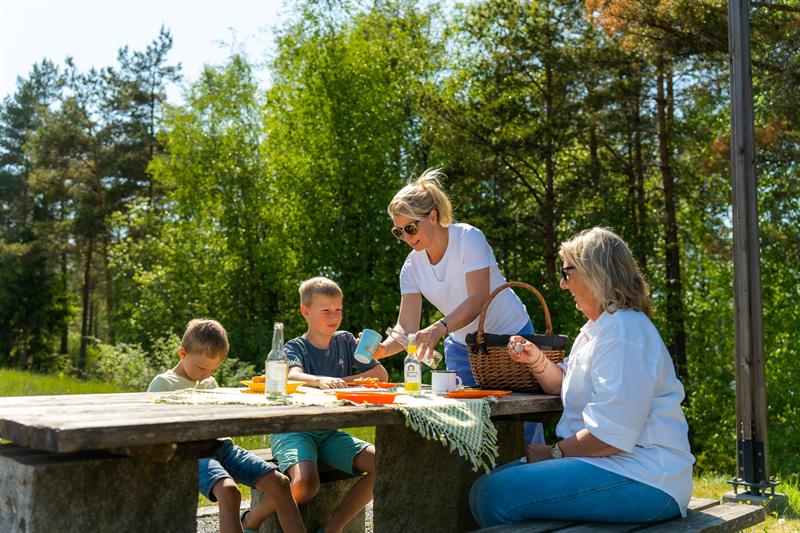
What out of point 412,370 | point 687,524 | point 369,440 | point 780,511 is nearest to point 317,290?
point 412,370

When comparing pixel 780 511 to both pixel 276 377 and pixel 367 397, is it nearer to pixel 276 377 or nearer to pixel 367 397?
pixel 367 397

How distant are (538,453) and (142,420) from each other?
1476 mm

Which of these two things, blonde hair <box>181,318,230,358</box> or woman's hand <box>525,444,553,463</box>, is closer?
woman's hand <box>525,444,553,463</box>

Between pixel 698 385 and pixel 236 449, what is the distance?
14.2 m

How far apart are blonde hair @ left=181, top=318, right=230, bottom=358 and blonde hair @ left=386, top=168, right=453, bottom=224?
0.99 m

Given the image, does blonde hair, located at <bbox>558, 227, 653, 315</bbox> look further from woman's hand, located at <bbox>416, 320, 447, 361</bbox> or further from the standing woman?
the standing woman

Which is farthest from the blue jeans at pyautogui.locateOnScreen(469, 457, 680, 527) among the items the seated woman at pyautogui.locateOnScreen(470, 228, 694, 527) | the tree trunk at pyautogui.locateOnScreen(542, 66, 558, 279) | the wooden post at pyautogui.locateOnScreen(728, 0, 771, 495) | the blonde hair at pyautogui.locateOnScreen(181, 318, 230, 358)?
the tree trunk at pyautogui.locateOnScreen(542, 66, 558, 279)

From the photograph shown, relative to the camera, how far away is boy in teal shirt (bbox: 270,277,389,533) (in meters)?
3.79

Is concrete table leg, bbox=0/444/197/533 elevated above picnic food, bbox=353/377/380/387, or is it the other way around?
picnic food, bbox=353/377/380/387

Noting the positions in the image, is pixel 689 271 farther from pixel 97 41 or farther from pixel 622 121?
pixel 97 41

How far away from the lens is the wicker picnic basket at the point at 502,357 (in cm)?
365

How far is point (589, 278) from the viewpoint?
3.10 m

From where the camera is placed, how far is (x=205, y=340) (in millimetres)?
3918

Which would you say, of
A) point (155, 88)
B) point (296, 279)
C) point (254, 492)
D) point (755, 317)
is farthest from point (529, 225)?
point (155, 88)
